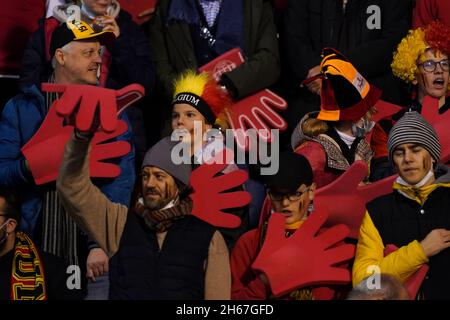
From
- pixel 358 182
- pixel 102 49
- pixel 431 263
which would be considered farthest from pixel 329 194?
pixel 102 49

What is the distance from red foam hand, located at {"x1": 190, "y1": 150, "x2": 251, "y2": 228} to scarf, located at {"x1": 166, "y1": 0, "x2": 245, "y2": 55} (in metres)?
1.23

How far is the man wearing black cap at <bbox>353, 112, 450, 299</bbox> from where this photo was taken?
6727 mm

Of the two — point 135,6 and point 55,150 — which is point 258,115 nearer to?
point 135,6

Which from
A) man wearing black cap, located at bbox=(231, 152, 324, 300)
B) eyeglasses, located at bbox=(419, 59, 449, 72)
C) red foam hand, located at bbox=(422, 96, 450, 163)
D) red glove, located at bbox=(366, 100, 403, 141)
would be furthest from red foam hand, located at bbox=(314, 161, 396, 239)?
eyeglasses, located at bbox=(419, 59, 449, 72)

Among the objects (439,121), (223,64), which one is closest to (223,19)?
(223,64)

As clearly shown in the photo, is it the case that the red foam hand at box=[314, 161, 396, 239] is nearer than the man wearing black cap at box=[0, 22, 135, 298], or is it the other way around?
the red foam hand at box=[314, 161, 396, 239]

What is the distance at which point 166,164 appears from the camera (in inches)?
277

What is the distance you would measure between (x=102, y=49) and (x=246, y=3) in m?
1.03

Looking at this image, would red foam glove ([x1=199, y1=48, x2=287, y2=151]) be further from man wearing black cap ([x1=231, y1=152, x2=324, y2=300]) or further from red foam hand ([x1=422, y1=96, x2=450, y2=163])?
man wearing black cap ([x1=231, y1=152, x2=324, y2=300])

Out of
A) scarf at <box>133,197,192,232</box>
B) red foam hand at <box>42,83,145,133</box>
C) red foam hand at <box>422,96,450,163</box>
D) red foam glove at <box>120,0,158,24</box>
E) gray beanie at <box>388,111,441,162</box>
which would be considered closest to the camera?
red foam hand at <box>42,83,145,133</box>

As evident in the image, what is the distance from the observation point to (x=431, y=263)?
6.82 meters

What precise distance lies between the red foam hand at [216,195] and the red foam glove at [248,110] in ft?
2.68

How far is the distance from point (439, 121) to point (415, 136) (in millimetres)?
990

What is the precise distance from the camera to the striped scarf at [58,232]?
7707 mm
